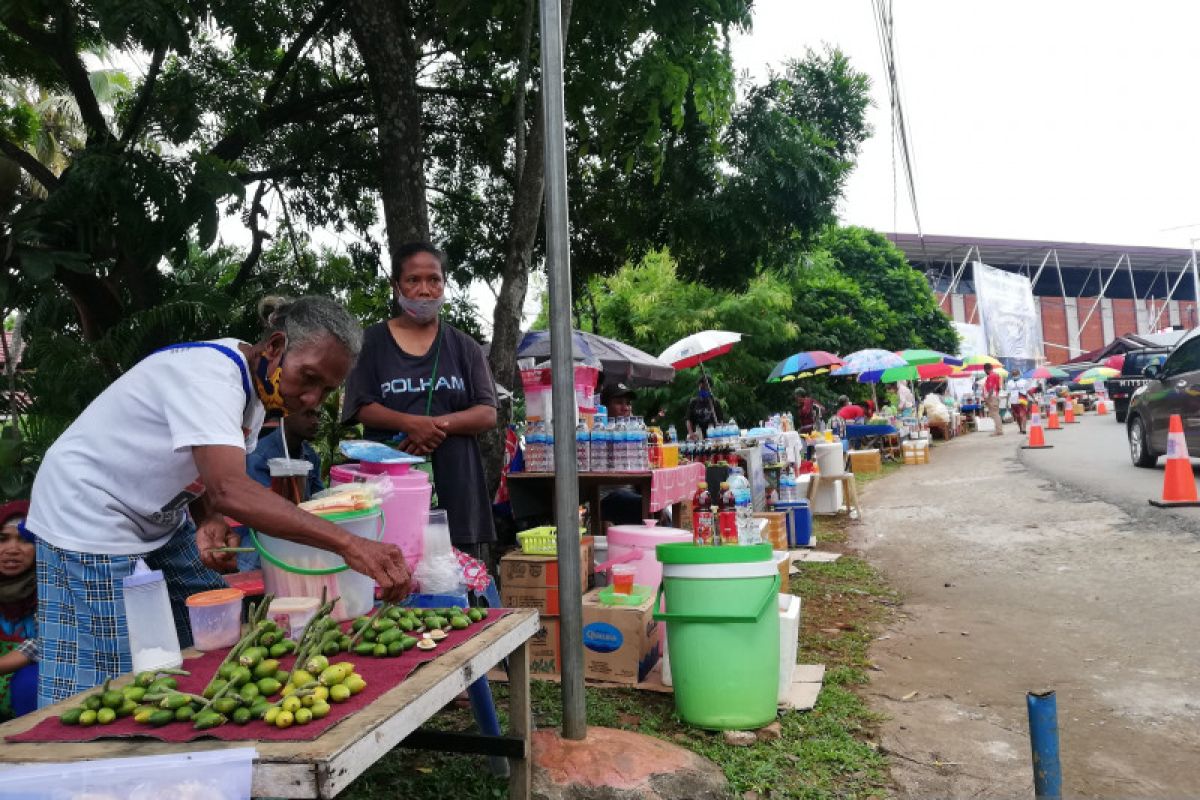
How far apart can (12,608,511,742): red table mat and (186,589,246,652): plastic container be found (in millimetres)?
140

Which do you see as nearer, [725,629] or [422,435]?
[422,435]

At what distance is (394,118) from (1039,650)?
509 centimetres

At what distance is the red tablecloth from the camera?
6.21m

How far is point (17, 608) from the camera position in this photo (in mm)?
3561

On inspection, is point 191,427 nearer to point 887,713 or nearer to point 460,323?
point 887,713

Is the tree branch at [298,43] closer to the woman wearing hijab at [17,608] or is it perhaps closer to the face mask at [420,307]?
the face mask at [420,307]

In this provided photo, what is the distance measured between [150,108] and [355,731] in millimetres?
6259

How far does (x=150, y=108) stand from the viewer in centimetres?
660

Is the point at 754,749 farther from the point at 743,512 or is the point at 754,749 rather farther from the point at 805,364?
the point at 805,364

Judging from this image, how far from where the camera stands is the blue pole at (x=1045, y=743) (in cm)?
246

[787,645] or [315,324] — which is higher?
[315,324]

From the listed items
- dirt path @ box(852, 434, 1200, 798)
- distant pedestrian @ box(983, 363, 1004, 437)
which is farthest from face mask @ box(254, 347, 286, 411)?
distant pedestrian @ box(983, 363, 1004, 437)

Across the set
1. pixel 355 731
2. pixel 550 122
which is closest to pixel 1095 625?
pixel 550 122

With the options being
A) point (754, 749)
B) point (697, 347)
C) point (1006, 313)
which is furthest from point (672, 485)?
point (1006, 313)
